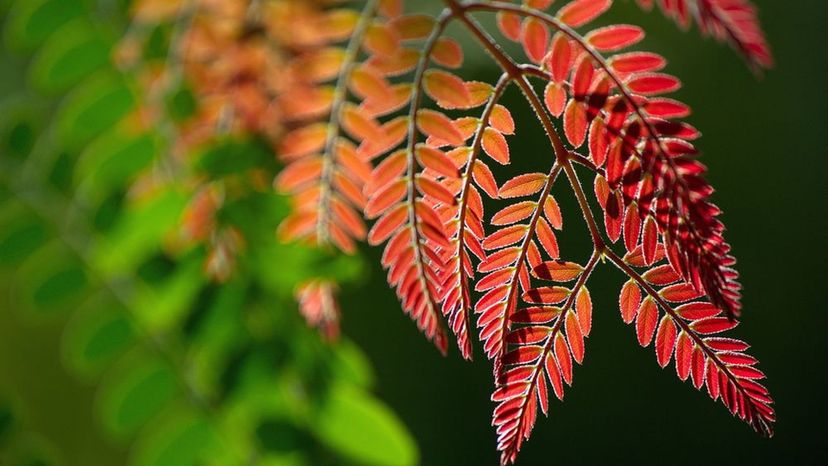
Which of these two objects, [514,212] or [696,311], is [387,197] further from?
[696,311]

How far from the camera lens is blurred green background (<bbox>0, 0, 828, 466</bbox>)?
148 centimetres

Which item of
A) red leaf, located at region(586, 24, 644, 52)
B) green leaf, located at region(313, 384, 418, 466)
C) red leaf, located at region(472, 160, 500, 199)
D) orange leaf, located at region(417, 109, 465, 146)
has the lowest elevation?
green leaf, located at region(313, 384, 418, 466)

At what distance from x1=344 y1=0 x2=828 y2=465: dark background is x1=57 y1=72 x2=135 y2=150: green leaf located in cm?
102

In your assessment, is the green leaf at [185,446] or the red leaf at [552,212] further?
the red leaf at [552,212]

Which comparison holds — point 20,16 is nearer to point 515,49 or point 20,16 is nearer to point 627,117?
point 627,117

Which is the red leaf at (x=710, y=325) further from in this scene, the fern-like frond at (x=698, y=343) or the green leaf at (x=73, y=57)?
the green leaf at (x=73, y=57)

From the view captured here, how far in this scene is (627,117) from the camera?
43 centimetres

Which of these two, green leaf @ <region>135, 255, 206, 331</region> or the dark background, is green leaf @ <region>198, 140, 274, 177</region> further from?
the dark background

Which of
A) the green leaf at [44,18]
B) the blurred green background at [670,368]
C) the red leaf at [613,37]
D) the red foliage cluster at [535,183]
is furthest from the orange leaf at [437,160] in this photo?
the blurred green background at [670,368]

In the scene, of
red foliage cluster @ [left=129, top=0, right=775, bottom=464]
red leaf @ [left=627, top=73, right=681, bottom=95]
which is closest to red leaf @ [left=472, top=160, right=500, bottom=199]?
red foliage cluster @ [left=129, top=0, right=775, bottom=464]

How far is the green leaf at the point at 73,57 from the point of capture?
44 centimetres

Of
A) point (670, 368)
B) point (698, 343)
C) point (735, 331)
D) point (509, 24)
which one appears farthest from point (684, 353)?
point (735, 331)

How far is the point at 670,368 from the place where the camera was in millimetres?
1454

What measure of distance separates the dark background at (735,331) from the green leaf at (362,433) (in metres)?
1.04
